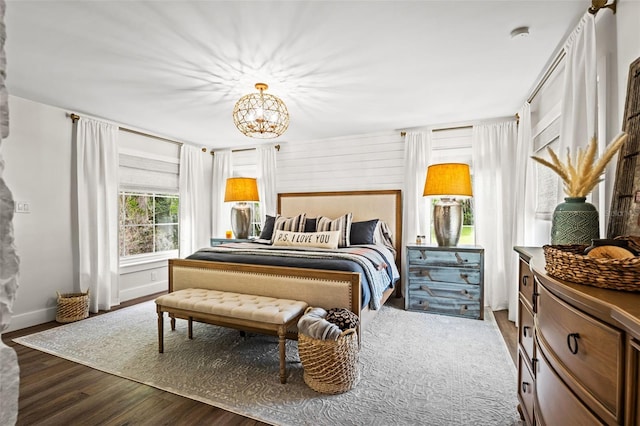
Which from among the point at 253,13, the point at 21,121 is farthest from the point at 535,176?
the point at 21,121

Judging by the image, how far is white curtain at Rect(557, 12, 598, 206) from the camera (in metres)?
1.80

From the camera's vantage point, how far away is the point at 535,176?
3115 mm

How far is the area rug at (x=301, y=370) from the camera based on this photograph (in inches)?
74.8

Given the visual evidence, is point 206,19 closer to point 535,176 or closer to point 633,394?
point 633,394

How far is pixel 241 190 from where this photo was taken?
16.3ft

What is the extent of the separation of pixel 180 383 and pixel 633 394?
236 cm

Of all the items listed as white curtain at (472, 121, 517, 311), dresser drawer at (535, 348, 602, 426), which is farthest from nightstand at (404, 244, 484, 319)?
dresser drawer at (535, 348, 602, 426)

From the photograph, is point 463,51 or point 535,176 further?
point 535,176

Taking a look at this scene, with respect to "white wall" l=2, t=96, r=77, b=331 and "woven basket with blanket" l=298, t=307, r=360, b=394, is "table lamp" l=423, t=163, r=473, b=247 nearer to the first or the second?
"woven basket with blanket" l=298, t=307, r=360, b=394

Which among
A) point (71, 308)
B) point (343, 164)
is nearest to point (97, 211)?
point (71, 308)

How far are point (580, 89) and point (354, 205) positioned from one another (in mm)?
2958

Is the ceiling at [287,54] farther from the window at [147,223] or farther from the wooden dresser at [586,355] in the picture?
the wooden dresser at [586,355]

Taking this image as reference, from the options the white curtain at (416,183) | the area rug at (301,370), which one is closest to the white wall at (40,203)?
the area rug at (301,370)

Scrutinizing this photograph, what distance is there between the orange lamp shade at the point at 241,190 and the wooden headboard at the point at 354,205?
50cm
